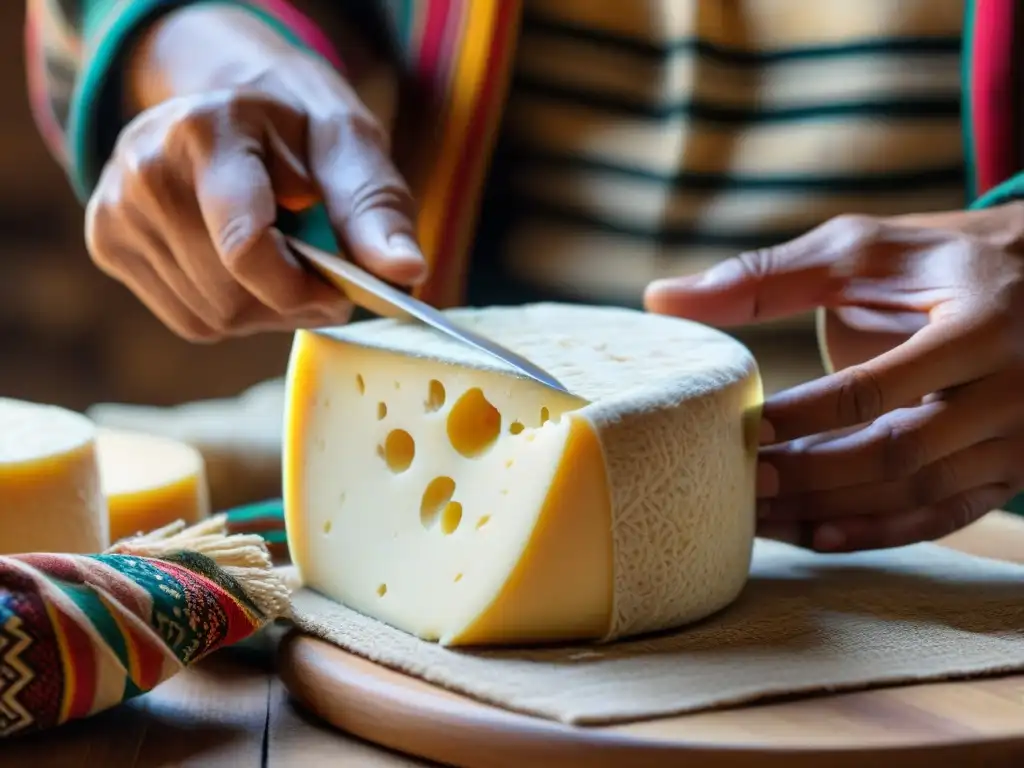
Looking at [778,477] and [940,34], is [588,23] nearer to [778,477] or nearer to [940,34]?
[940,34]

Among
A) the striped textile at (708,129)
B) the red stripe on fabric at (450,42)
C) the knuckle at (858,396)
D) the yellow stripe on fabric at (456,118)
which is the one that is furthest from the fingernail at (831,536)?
the red stripe on fabric at (450,42)

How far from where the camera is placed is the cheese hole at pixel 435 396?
0.94m

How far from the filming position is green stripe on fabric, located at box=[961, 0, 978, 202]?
130cm

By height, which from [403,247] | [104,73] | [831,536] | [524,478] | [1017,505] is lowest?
[1017,505]

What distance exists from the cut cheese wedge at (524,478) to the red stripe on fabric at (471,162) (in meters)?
0.38

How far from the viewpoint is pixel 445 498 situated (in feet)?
3.07

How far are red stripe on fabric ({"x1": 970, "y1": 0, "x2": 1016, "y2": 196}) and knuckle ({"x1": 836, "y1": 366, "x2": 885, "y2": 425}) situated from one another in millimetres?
456

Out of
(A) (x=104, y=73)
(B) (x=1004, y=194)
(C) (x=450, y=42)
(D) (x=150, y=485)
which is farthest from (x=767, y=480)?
(A) (x=104, y=73)

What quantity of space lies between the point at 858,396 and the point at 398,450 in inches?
14.1

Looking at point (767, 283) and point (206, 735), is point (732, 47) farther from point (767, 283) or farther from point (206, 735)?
Answer: point (206, 735)

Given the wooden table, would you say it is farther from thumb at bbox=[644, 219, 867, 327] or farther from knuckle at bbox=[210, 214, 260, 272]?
thumb at bbox=[644, 219, 867, 327]

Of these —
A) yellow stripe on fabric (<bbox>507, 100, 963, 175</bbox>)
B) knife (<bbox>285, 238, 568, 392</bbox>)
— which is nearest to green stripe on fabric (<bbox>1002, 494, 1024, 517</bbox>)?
yellow stripe on fabric (<bbox>507, 100, 963, 175</bbox>)

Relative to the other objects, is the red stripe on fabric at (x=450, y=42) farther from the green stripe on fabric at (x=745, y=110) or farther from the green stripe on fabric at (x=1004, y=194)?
the green stripe on fabric at (x=1004, y=194)

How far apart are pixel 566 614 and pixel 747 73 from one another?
32.3 inches
